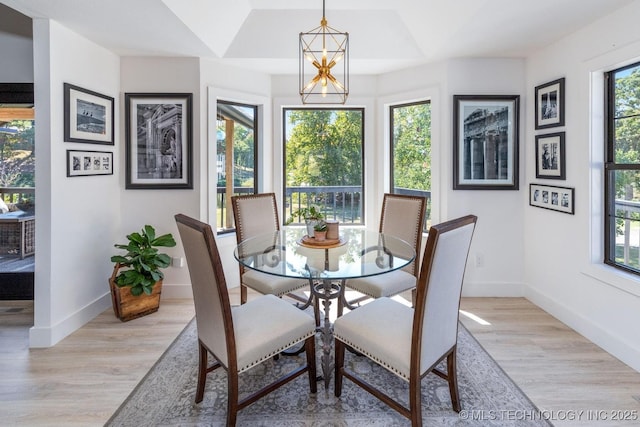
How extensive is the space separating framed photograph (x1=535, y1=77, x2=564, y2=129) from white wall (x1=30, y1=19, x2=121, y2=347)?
163 inches

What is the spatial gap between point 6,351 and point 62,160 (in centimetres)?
148

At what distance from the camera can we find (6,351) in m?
2.57

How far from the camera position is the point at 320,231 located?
8.11ft

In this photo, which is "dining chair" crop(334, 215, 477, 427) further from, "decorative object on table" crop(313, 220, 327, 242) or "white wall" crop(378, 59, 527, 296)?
"white wall" crop(378, 59, 527, 296)

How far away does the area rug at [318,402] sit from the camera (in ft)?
6.07

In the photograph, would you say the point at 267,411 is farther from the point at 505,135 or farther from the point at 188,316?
the point at 505,135

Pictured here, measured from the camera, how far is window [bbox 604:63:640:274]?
249cm

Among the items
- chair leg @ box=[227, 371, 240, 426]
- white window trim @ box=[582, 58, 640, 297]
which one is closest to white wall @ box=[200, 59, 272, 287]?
chair leg @ box=[227, 371, 240, 426]

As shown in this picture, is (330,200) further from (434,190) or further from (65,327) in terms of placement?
(65,327)

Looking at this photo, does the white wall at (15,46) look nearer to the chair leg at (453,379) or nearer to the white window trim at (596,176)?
the chair leg at (453,379)

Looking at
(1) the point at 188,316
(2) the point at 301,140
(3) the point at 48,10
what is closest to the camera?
(3) the point at 48,10

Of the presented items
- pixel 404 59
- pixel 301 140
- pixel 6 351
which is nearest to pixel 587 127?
pixel 404 59

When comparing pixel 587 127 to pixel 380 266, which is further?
pixel 587 127

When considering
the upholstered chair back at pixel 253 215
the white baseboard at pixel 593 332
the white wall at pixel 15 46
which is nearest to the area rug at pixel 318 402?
the white baseboard at pixel 593 332
